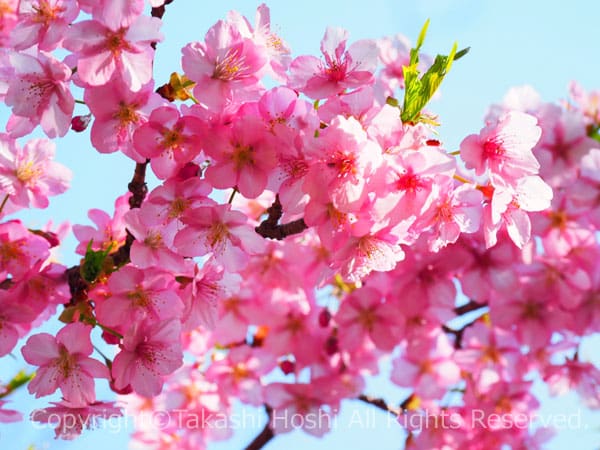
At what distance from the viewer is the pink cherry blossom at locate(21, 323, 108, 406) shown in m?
1.90

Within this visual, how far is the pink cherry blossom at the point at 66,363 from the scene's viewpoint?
190 cm

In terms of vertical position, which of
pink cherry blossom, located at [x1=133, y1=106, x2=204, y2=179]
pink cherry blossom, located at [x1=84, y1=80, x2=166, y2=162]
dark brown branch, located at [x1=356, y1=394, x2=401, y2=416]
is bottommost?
dark brown branch, located at [x1=356, y1=394, x2=401, y2=416]

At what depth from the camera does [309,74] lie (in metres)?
1.78

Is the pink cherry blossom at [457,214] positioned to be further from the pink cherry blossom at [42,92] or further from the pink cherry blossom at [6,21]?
the pink cherry blossom at [6,21]

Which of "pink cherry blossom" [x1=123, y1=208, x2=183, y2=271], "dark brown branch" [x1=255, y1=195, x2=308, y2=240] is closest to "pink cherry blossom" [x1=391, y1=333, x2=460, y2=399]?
"dark brown branch" [x1=255, y1=195, x2=308, y2=240]

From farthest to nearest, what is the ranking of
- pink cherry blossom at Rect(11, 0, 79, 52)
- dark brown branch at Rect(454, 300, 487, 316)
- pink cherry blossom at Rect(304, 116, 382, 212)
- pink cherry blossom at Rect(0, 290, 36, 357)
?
dark brown branch at Rect(454, 300, 487, 316), pink cherry blossom at Rect(0, 290, 36, 357), pink cherry blossom at Rect(11, 0, 79, 52), pink cherry blossom at Rect(304, 116, 382, 212)

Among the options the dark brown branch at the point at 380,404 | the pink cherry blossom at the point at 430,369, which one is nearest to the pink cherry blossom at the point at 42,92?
the dark brown branch at the point at 380,404

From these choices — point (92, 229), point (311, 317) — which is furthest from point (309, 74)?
point (311, 317)

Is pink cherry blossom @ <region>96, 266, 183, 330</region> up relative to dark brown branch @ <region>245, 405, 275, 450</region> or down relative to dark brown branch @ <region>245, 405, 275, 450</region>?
up

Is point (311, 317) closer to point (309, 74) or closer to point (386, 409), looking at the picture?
point (386, 409)

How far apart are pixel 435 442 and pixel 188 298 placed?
2149mm

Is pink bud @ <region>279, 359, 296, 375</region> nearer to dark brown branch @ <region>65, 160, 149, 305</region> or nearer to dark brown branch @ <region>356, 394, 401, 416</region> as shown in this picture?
dark brown branch @ <region>356, 394, 401, 416</region>

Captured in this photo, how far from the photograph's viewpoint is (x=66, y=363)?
192 cm

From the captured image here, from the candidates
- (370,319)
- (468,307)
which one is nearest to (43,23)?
(370,319)
